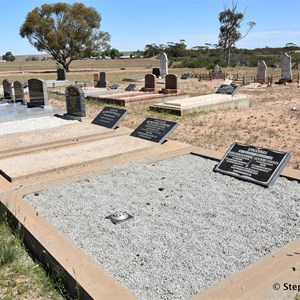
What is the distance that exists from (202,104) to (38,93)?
18.1 feet

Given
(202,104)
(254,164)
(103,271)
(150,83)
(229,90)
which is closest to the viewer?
(103,271)

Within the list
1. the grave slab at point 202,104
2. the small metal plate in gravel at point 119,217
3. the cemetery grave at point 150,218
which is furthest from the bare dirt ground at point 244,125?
the small metal plate in gravel at point 119,217

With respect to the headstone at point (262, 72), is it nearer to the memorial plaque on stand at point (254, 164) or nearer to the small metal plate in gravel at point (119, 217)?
the memorial plaque on stand at point (254, 164)

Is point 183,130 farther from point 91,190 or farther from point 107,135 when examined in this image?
point 91,190

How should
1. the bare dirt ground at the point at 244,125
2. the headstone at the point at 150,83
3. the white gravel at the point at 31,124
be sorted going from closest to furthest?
the bare dirt ground at the point at 244,125, the white gravel at the point at 31,124, the headstone at the point at 150,83

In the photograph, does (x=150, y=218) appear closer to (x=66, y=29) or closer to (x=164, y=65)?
(x=164, y=65)

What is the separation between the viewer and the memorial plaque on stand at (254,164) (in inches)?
189

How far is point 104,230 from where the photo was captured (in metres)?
3.75

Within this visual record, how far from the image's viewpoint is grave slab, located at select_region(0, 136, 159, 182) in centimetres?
571

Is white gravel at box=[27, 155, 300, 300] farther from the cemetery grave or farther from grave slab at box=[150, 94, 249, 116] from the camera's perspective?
grave slab at box=[150, 94, 249, 116]

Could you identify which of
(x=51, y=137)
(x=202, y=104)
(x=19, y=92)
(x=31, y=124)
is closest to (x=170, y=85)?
(x=202, y=104)

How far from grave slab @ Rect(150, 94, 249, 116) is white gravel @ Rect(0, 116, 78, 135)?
3583mm

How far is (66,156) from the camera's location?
6480 millimetres

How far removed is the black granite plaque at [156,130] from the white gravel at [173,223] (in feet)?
5.19
